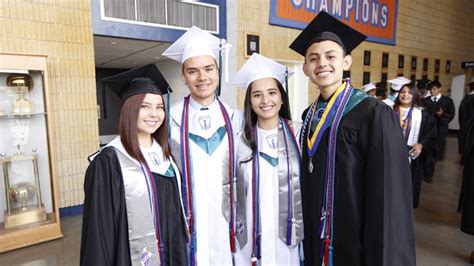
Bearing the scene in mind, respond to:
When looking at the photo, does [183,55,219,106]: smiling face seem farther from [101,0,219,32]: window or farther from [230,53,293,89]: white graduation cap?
[101,0,219,32]: window

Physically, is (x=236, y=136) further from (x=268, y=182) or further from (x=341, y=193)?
(x=341, y=193)

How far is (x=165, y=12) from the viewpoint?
5059 millimetres

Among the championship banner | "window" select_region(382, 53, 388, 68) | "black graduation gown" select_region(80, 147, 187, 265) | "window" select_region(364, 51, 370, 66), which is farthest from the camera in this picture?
"window" select_region(382, 53, 388, 68)

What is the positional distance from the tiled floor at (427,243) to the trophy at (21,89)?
148 cm

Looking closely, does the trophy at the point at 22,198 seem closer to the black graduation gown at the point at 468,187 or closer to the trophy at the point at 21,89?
the trophy at the point at 21,89

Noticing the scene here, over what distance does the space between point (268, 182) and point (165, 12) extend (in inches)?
167

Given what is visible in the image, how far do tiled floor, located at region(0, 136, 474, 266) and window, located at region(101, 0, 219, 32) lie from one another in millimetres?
3019

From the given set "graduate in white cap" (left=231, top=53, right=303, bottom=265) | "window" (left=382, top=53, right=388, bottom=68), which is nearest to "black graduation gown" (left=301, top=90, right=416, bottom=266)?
"graduate in white cap" (left=231, top=53, right=303, bottom=265)

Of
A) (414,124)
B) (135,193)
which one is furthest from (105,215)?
(414,124)

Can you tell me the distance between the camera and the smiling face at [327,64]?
1.46 metres

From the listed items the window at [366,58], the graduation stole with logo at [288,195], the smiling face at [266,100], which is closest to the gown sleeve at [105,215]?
the graduation stole with logo at [288,195]

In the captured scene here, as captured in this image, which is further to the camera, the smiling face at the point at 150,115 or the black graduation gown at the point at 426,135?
the black graduation gown at the point at 426,135

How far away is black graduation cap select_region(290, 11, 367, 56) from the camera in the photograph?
1.50 metres

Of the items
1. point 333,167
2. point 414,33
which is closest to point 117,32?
point 333,167
